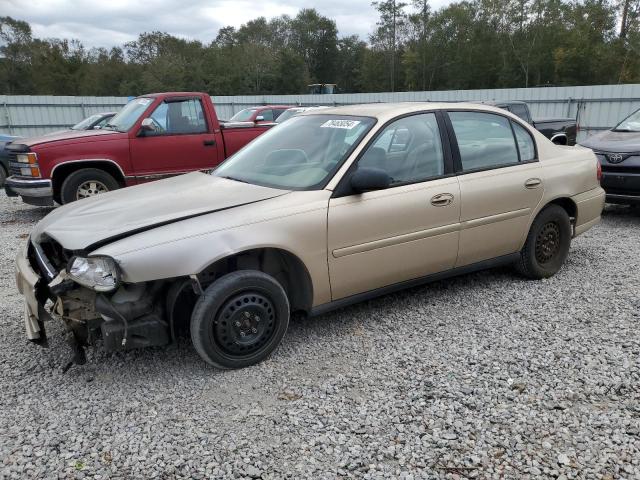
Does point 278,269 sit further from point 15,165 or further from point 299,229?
point 15,165

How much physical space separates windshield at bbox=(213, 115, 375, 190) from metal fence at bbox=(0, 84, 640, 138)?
50.9ft

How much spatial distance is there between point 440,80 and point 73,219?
70356 mm

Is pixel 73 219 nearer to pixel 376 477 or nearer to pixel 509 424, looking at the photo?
pixel 376 477

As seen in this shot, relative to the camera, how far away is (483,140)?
177 inches

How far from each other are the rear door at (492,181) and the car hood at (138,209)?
161 cm

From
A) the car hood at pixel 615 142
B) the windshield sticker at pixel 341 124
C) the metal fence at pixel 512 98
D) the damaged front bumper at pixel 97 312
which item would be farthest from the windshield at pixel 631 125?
the metal fence at pixel 512 98

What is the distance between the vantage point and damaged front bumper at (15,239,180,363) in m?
3.04

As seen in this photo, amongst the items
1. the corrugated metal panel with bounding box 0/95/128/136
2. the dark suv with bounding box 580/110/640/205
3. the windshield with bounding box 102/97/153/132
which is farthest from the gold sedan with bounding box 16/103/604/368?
the corrugated metal panel with bounding box 0/95/128/136

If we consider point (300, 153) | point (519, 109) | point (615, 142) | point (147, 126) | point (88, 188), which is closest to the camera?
point (300, 153)

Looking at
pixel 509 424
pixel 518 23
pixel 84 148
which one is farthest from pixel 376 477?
pixel 518 23

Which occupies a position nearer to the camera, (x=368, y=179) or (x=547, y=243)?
(x=368, y=179)

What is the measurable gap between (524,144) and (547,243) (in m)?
0.96

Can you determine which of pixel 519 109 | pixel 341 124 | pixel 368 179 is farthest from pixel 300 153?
pixel 519 109

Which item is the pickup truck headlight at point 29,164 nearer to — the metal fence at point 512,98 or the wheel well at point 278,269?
the wheel well at point 278,269
